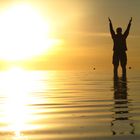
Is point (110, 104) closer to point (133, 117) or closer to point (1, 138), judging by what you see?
point (133, 117)

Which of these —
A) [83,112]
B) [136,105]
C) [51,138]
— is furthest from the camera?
[136,105]

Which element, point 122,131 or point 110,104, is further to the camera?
point 110,104

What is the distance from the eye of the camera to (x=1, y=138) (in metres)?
5.96

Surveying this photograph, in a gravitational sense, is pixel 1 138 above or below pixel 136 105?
below

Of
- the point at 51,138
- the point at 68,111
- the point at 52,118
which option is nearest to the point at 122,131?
the point at 51,138

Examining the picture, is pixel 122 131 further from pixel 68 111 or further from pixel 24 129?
pixel 68 111

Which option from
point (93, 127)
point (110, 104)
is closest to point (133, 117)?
point (93, 127)

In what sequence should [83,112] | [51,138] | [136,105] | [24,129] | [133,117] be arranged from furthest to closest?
[136,105] < [83,112] < [133,117] < [24,129] < [51,138]

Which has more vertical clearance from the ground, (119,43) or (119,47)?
(119,43)

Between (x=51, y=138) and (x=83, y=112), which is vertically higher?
(x=83, y=112)

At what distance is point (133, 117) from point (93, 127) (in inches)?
46.4

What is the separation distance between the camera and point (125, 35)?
2245 cm

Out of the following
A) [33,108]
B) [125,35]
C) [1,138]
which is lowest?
[1,138]

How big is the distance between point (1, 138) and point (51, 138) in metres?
0.69
